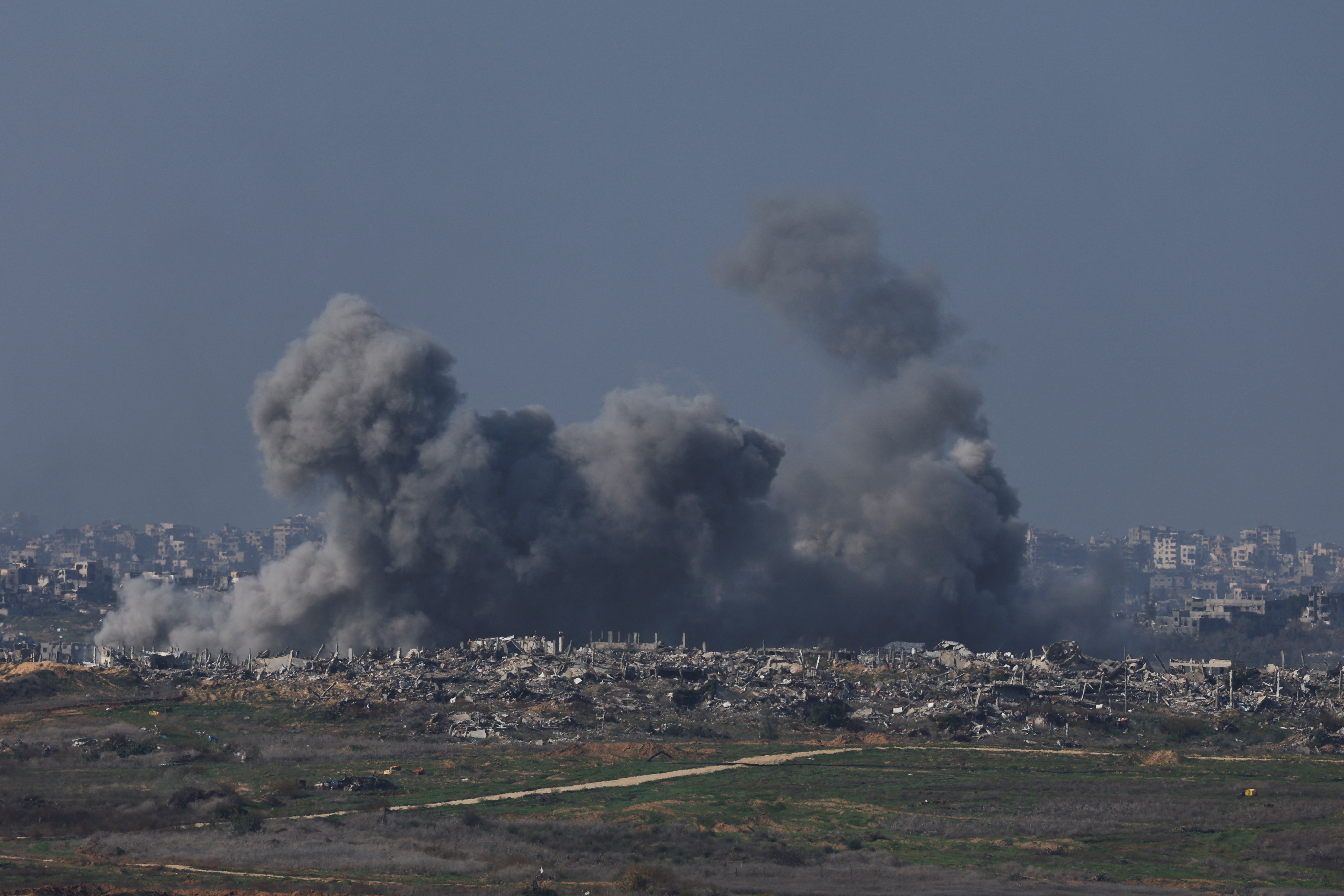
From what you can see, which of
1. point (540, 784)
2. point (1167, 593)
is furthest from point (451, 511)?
point (1167, 593)

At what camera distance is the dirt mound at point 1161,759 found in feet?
146

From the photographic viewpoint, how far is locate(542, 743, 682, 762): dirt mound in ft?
149

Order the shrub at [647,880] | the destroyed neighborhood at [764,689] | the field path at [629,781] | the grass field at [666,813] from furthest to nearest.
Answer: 1. the destroyed neighborhood at [764,689]
2. the field path at [629,781]
3. the grass field at [666,813]
4. the shrub at [647,880]

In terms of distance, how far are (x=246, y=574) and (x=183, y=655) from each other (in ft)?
173

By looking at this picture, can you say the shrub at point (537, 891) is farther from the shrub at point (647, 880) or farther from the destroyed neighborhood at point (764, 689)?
the destroyed neighborhood at point (764, 689)

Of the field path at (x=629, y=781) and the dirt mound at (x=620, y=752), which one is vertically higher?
the dirt mound at (x=620, y=752)

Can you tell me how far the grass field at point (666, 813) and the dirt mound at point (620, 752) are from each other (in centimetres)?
11

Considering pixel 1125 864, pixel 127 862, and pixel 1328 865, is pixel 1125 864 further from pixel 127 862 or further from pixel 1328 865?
pixel 127 862

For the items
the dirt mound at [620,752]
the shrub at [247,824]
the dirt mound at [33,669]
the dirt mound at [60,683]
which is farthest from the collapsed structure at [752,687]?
the shrub at [247,824]

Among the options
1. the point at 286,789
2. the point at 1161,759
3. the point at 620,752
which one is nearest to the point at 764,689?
the point at 620,752

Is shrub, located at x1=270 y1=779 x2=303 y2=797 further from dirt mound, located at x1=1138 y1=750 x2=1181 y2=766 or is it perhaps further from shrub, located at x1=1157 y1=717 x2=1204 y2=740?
shrub, located at x1=1157 y1=717 x2=1204 y2=740

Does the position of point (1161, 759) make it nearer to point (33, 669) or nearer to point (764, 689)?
point (764, 689)

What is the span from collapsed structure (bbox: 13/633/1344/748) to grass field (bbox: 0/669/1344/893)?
2.11 m

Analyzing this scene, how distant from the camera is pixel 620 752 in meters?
46.2
